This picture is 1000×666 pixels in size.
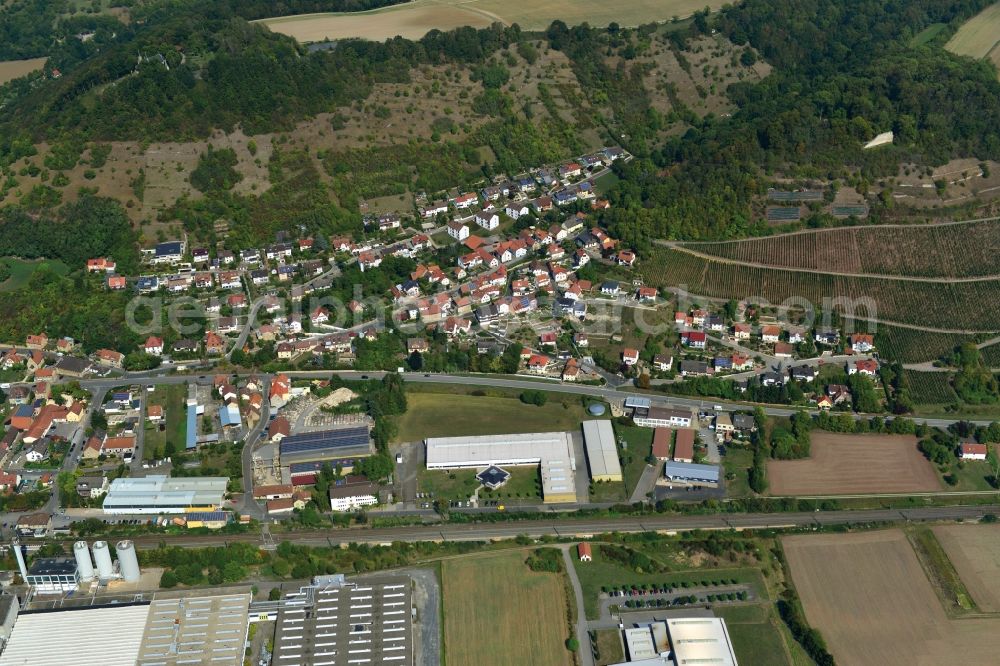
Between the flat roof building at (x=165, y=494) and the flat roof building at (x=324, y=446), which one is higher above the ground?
the flat roof building at (x=324, y=446)

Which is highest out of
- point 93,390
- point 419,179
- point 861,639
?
point 419,179

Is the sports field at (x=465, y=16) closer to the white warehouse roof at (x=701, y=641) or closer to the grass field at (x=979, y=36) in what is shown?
the grass field at (x=979, y=36)

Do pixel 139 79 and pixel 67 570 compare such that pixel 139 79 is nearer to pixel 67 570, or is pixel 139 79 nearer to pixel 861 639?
pixel 67 570

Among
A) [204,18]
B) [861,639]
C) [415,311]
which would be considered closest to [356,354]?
[415,311]

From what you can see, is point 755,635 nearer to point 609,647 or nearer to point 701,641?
point 701,641

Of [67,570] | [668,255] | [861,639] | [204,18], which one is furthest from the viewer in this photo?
[204,18]

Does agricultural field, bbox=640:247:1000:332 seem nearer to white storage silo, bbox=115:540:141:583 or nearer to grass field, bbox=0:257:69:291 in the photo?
white storage silo, bbox=115:540:141:583

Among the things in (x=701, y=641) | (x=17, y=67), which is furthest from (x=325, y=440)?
(x=17, y=67)

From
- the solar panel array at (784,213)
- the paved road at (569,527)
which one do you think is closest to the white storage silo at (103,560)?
the paved road at (569,527)
